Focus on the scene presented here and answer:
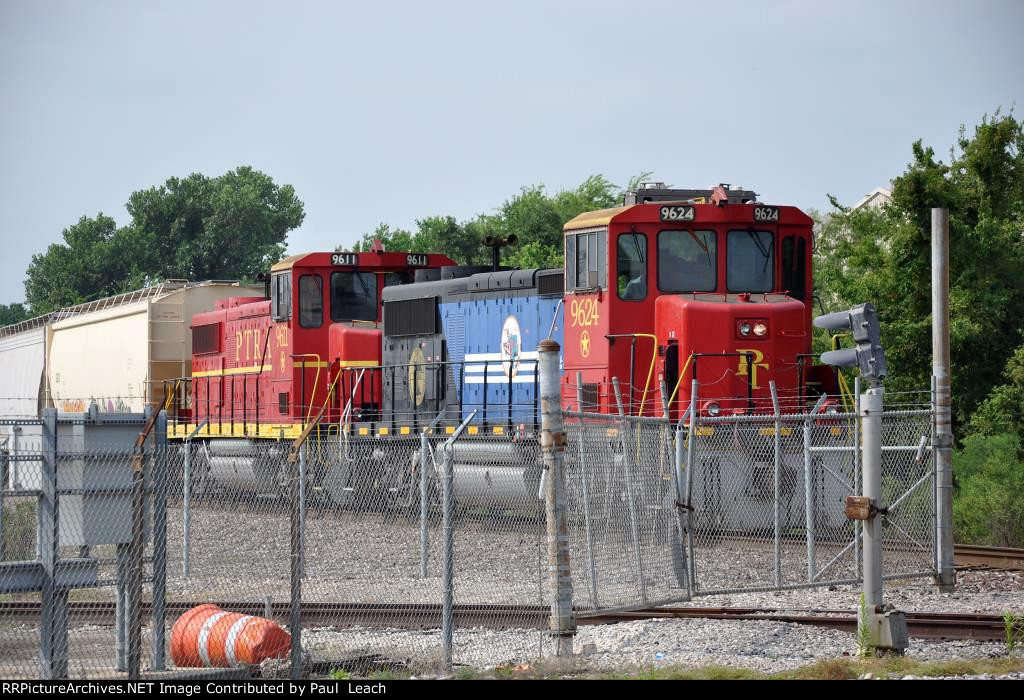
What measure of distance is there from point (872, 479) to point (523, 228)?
41430 mm

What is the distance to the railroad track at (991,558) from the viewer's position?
46.8 ft

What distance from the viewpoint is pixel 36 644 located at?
1042 centimetres

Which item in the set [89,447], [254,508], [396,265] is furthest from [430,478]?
[89,447]

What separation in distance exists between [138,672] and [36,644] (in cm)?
243

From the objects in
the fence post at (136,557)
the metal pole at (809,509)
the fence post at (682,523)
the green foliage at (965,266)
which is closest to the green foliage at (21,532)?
the fence post at (136,557)

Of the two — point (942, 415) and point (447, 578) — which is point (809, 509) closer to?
point (942, 415)

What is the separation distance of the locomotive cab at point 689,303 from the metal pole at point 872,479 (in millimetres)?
5385

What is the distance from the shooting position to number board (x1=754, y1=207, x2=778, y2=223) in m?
16.5

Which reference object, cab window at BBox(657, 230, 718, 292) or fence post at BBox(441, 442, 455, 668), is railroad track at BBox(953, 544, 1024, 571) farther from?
fence post at BBox(441, 442, 455, 668)

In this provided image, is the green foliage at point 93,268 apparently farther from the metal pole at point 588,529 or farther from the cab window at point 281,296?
the metal pole at point 588,529

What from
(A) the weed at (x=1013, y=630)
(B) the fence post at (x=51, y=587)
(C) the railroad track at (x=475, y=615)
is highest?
(B) the fence post at (x=51, y=587)

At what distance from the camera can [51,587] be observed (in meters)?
8.53

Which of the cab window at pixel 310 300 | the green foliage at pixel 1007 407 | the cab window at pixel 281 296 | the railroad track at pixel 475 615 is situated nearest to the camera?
the railroad track at pixel 475 615
